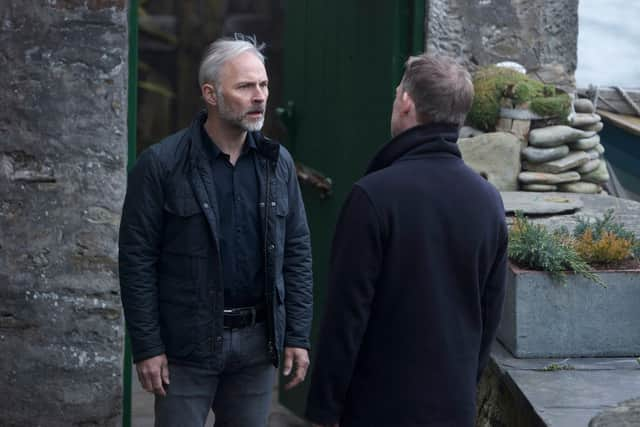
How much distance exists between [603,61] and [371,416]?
146 inches

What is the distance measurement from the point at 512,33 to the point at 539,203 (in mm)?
821

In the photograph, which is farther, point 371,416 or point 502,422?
point 502,422

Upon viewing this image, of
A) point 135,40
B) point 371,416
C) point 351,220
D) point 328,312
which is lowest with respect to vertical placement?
point 371,416

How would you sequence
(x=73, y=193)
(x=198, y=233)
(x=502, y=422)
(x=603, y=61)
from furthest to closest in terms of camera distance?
(x=603, y=61), (x=73, y=193), (x=502, y=422), (x=198, y=233)

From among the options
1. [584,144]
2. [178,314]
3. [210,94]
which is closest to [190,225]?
[178,314]

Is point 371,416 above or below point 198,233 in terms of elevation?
below

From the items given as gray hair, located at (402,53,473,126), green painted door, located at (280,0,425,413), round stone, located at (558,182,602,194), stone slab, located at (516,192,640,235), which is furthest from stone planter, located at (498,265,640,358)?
green painted door, located at (280,0,425,413)

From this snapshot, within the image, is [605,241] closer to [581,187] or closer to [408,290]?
[581,187]

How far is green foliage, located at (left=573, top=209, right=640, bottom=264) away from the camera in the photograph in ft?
12.8

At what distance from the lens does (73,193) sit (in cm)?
432

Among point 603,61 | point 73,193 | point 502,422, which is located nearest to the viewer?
point 502,422

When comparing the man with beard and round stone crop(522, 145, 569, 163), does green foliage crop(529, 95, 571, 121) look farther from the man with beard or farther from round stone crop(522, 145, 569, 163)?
the man with beard

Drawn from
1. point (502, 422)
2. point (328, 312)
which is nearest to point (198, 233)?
point (328, 312)

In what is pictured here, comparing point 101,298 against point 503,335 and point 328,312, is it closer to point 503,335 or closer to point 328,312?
point 503,335
